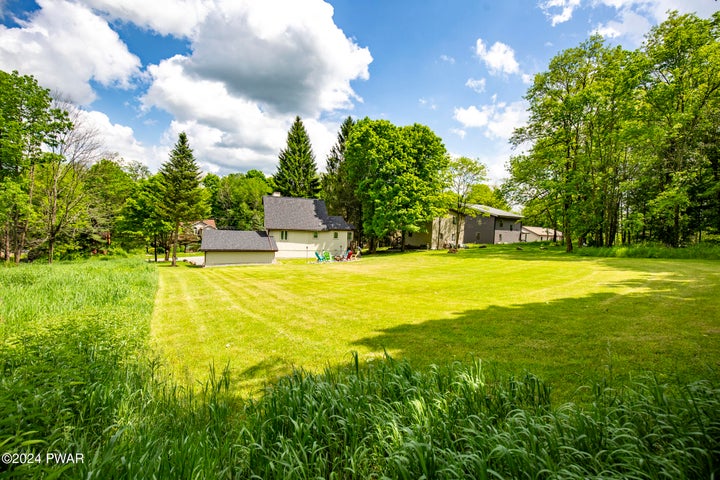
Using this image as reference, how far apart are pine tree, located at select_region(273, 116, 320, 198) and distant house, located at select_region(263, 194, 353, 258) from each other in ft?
34.2

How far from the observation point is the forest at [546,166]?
19609 mm

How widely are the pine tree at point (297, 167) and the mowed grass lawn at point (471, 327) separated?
104 feet

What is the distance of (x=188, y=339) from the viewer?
6961 mm

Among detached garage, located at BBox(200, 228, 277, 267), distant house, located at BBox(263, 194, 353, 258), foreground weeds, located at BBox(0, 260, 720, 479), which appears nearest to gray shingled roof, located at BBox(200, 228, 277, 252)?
detached garage, located at BBox(200, 228, 277, 267)

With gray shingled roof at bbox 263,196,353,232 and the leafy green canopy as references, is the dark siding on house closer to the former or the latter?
the leafy green canopy

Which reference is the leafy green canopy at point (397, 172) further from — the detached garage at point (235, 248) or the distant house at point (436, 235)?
the detached garage at point (235, 248)

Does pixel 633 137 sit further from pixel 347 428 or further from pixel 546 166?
pixel 347 428

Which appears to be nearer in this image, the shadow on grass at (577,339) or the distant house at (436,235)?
the shadow on grass at (577,339)

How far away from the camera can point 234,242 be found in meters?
26.3

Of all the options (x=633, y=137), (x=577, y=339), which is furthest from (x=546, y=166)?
(x=577, y=339)

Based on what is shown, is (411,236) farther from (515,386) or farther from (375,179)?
(515,386)

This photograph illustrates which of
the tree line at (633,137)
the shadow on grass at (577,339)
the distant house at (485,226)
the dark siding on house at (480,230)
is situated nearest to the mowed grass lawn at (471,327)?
the shadow on grass at (577,339)

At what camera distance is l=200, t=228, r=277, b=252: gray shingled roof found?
25438 mm

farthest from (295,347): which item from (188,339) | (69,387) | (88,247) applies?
(88,247)
